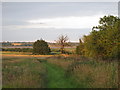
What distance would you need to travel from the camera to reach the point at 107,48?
25766 mm

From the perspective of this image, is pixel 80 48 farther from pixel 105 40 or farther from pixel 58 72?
pixel 58 72

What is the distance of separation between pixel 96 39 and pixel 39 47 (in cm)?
1028

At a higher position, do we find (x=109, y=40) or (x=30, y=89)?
(x=109, y=40)

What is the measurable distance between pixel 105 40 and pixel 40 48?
9.51 m

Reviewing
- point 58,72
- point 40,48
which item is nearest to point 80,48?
point 40,48

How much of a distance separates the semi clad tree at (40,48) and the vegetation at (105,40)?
8647 millimetres

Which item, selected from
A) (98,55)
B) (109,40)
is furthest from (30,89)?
(98,55)

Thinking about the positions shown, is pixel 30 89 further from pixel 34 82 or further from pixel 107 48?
pixel 107 48

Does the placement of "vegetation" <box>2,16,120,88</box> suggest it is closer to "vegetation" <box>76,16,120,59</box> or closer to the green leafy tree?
"vegetation" <box>76,16,120,59</box>

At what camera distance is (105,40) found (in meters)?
25.3

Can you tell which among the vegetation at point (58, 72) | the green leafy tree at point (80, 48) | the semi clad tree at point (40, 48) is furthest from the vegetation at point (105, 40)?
the semi clad tree at point (40, 48)

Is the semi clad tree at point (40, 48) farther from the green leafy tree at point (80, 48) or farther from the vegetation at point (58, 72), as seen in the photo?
the green leafy tree at point (80, 48)

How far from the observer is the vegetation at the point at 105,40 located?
77.2 ft

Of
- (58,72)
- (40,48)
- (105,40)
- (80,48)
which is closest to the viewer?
(58,72)
